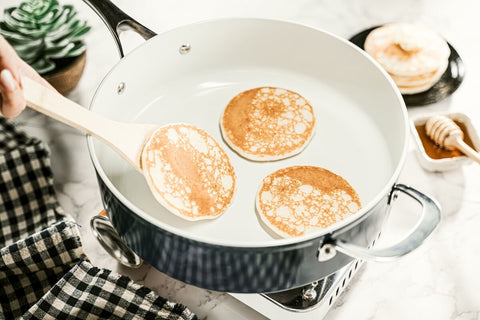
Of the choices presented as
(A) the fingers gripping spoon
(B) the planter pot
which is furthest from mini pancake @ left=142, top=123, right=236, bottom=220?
(B) the planter pot

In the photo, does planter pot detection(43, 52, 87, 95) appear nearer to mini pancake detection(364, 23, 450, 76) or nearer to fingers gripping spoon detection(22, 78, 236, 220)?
fingers gripping spoon detection(22, 78, 236, 220)

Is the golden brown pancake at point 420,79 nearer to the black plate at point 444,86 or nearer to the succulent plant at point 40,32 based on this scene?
the black plate at point 444,86

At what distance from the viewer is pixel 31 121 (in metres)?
0.99

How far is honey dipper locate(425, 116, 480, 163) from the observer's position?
835 millimetres

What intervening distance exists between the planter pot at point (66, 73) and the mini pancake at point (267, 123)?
1.01 feet

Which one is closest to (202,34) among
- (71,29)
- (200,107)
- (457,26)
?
(200,107)

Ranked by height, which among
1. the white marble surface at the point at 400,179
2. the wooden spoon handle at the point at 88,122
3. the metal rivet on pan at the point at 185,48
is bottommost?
the white marble surface at the point at 400,179

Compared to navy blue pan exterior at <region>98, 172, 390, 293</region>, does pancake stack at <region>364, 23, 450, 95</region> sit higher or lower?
lower

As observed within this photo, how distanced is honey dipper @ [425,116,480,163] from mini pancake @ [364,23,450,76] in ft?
0.33

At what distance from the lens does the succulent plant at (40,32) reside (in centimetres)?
91

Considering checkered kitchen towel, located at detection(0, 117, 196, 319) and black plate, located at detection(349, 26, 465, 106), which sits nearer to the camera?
checkered kitchen towel, located at detection(0, 117, 196, 319)

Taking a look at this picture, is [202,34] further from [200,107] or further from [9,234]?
[9,234]

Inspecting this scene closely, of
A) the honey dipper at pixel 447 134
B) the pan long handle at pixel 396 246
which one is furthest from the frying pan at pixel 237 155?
the honey dipper at pixel 447 134

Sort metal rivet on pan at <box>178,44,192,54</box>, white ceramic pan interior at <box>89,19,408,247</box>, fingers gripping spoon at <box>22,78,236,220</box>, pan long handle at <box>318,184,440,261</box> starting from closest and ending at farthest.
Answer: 1. pan long handle at <box>318,184,440,261</box>
2. fingers gripping spoon at <box>22,78,236,220</box>
3. white ceramic pan interior at <box>89,19,408,247</box>
4. metal rivet on pan at <box>178,44,192,54</box>
